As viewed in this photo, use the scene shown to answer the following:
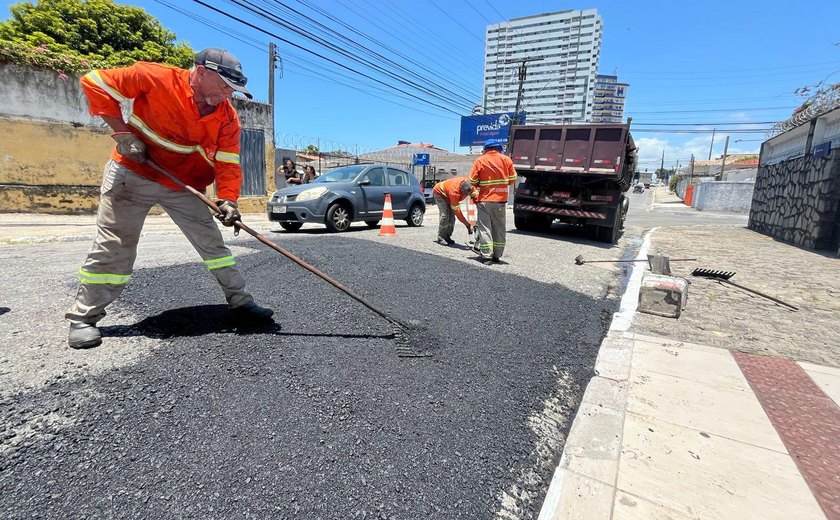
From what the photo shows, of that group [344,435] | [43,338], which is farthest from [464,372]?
[43,338]

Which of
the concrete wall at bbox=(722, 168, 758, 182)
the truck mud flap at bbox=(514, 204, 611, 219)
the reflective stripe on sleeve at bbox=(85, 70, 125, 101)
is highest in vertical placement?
the concrete wall at bbox=(722, 168, 758, 182)

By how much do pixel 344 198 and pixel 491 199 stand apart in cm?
357

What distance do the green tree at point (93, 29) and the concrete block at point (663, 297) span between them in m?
17.3

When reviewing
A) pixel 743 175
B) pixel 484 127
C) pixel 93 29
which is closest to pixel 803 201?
pixel 93 29

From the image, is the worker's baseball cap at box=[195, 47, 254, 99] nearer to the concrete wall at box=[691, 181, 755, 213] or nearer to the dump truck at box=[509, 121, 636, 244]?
the dump truck at box=[509, 121, 636, 244]

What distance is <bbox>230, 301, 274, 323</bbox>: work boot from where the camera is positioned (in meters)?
2.89

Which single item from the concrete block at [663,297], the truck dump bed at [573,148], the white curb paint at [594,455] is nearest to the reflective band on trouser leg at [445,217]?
the truck dump bed at [573,148]

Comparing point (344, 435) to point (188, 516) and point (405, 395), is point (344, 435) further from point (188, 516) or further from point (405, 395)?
point (188, 516)

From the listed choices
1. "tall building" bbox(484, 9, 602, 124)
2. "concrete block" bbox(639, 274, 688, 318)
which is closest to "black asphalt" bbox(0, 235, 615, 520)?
"concrete block" bbox(639, 274, 688, 318)

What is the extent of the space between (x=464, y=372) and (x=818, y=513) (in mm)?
1668

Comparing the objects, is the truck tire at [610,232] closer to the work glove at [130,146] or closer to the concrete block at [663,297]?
the concrete block at [663,297]

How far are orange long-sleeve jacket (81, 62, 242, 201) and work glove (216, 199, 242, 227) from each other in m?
0.05

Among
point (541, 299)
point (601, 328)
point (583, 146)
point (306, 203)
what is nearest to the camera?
point (601, 328)

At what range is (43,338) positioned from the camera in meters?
2.42
